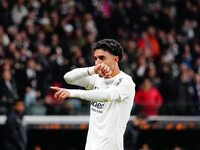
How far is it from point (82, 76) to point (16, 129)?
5475 millimetres

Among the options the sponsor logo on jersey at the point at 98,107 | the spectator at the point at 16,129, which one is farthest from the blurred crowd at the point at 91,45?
the sponsor logo on jersey at the point at 98,107

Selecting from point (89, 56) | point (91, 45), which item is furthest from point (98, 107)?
point (91, 45)

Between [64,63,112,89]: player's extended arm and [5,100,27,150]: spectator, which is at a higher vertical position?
[64,63,112,89]: player's extended arm

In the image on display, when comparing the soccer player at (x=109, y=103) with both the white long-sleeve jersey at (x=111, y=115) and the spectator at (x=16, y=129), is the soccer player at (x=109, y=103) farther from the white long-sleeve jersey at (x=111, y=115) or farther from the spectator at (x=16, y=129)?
the spectator at (x=16, y=129)

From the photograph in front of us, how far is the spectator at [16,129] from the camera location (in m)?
11.2

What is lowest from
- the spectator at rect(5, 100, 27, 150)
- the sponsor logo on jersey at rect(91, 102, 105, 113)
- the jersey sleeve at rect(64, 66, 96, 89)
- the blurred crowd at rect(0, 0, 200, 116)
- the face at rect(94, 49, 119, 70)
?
the spectator at rect(5, 100, 27, 150)

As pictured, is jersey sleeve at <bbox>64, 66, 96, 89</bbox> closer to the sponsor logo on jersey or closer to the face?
the face

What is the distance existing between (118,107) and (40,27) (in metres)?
8.79

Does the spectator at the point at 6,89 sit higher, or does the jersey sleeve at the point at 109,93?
the spectator at the point at 6,89

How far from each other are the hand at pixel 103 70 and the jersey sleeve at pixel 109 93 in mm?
151

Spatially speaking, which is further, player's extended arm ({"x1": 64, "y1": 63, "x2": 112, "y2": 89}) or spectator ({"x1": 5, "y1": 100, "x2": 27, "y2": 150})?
spectator ({"x1": 5, "y1": 100, "x2": 27, "y2": 150})

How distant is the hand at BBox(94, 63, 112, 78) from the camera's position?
5647 millimetres

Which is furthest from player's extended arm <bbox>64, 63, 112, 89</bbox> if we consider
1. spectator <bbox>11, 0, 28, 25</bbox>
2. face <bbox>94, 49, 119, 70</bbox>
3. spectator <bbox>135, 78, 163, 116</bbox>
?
spectator <bbox>11, 0, 28, 25</bbox>

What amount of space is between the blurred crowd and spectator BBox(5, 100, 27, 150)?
50 centimetres
